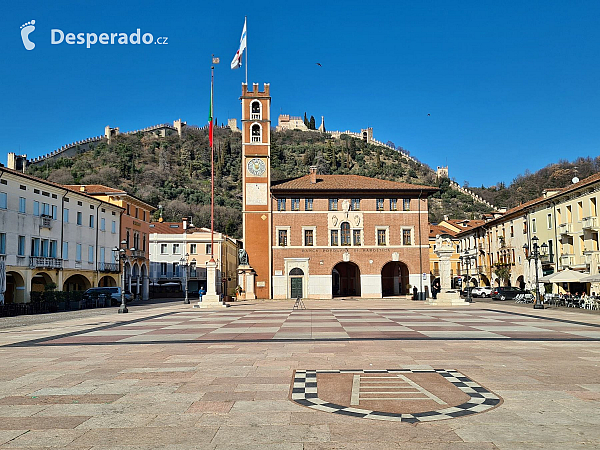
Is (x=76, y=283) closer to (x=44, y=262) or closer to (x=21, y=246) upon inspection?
(x=44, y=262)

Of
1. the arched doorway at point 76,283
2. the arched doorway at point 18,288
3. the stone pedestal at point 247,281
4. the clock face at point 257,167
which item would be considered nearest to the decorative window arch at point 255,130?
the clock face at point 257,167

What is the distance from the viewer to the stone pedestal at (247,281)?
5209 centimetres

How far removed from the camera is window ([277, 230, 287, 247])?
54.4 metres

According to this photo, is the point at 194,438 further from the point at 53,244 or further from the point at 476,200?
the point at 476,200

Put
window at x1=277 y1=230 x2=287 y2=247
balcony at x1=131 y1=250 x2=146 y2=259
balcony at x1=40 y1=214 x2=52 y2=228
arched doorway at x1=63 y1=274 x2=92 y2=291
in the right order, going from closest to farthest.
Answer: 1. balcony at x1=40 y1=214 x2=52 y2=228
2. arched doorway at x1=63 y1=274 x2=92 y2=291
3. window at x1=277 y1=230 x2=287 y2=247
4. balcony at x1=131 y1=250 x2=146 y2=259

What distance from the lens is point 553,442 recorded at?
18.7ft

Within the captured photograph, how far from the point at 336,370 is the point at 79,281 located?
4551 cm

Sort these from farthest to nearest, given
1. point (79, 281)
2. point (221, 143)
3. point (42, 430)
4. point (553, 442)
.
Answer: point (221, 143) < point (79, 281) < point (42, 430) < point (553, 442)

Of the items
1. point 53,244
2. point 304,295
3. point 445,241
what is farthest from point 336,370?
point 304,295

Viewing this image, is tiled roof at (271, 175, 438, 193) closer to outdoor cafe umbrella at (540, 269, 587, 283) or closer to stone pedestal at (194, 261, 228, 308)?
stone pedestal at (194, 261, 228, 308)

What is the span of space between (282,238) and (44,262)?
2305cm

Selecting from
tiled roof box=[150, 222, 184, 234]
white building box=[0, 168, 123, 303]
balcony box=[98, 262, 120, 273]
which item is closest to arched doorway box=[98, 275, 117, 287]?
white building box=[0, 168, 123, 303]

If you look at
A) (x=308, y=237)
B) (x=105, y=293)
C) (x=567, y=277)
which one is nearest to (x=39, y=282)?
(x=105, y=293)

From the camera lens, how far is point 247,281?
52.2 m
